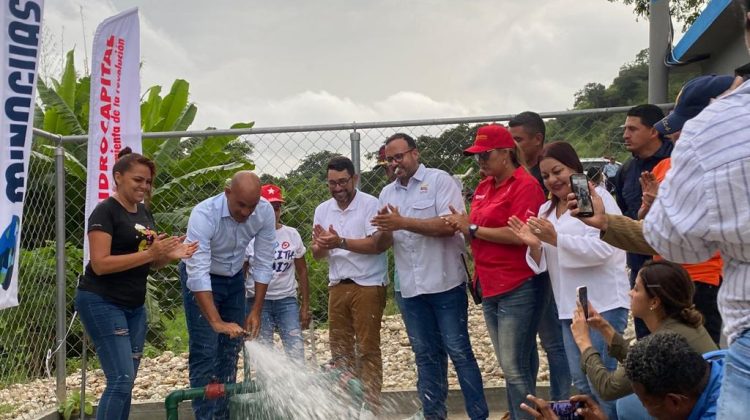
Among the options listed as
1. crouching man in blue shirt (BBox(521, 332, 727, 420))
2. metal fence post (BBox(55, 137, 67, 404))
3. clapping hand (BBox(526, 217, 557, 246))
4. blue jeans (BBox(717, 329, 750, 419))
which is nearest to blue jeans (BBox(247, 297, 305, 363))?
metal fence post (BBox(55, 137, 67, 404))

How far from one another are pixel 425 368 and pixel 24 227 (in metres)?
3.54

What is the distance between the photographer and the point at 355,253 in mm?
5891

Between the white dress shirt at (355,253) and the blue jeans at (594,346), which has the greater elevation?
the white dress shirt at (355,253)

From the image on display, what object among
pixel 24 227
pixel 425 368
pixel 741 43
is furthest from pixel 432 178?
pixel 741 43

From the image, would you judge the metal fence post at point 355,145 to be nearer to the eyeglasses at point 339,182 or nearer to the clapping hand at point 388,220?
the eyeglasses at point 339,182

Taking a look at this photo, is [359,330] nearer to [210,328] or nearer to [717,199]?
[210,328]

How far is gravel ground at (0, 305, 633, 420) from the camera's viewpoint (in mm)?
6668

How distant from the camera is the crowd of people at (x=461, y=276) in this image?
355cm

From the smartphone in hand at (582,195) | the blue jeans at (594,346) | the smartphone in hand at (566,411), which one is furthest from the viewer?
the blue jeans at (594,346)

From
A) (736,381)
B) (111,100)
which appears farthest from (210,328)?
(736,381)

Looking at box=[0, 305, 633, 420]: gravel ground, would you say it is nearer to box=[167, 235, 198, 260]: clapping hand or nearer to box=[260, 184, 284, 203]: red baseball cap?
box=[260, 184, 284, 203]: red baseball cap

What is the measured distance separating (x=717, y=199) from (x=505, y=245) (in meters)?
3.12

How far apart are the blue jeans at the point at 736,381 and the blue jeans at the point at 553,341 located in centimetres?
297

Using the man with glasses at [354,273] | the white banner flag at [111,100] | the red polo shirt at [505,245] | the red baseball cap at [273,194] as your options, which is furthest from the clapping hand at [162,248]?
the red polo shirt at [505,245]
